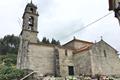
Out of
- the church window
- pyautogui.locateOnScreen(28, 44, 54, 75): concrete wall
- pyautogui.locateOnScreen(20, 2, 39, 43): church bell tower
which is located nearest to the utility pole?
pyautogui.locateOnScreen(28, 44, 54, 75): concrete wall

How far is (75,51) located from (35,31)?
7.78 meters

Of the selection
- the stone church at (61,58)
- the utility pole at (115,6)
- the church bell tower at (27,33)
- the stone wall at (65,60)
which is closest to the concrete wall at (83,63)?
the stone church at (61,58)

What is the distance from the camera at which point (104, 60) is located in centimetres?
3006

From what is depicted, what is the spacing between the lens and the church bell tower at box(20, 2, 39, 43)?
99.3 ft

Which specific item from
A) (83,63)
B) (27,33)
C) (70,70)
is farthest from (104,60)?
(27,33)

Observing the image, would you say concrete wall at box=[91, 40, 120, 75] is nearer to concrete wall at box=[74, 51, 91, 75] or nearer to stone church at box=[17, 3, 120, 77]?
stone church at box=[17, 3, 120, 77]

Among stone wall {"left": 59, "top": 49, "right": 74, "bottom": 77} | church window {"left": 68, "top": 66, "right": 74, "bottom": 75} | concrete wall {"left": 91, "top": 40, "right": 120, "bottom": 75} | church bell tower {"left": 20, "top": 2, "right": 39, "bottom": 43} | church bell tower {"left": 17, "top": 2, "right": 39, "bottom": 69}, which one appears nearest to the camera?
church bell tower {"left": 17, "top": 2, "right": 39, "bottom": 69}

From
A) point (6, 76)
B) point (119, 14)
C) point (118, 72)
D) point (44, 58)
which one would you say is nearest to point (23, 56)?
point (44, 58)

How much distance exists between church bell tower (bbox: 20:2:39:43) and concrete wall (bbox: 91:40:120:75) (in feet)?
33.5

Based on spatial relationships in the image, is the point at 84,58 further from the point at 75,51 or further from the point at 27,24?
the point at 27,24

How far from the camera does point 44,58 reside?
96.0 feet

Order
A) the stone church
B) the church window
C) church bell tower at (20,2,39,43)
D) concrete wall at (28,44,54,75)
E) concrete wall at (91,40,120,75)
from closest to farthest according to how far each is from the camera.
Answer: concrete wall at (28,44,54,75) < the stone church < concrete wall at (91,40,120,75) < the church window < church bell tower at (20,2,39,43)

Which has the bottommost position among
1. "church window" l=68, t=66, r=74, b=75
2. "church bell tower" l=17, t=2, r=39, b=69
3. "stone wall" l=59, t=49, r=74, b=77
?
"church window" l=68, t=66, r=74, b=75

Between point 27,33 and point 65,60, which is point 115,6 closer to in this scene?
point 65,60
